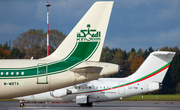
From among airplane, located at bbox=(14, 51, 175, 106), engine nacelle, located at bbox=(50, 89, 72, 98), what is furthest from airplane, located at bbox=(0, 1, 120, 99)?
airplane, located at bbox=(14, 51, 175, 106)

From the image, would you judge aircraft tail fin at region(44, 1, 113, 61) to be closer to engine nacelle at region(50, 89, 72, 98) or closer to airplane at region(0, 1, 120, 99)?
airplane at region(0, 1, 120, 99)

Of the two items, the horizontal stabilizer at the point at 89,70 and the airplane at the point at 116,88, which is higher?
the horizontal stabilizer at the point at 89,70

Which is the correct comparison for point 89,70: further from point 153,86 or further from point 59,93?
point 153,86

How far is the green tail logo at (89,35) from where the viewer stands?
1566cm

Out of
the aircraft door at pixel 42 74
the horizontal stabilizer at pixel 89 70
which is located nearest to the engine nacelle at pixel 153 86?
the horizontal stabilizer at pixel 89 70

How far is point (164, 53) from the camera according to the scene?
28.0 m

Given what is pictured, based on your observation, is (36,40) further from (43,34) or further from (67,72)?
(67,72)

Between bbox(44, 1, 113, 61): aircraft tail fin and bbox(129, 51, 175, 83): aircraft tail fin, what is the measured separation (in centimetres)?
1425

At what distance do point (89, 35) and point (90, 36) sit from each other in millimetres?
84

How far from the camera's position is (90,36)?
1571 centimetres

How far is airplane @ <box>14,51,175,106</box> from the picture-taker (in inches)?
1103

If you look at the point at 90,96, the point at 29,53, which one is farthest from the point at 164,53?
the point at 29,53

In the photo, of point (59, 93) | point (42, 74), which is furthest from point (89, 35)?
point (59, 93)

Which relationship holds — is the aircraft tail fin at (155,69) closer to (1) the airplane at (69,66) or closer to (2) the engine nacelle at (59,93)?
(2) the engine nacelle at (59,93)
